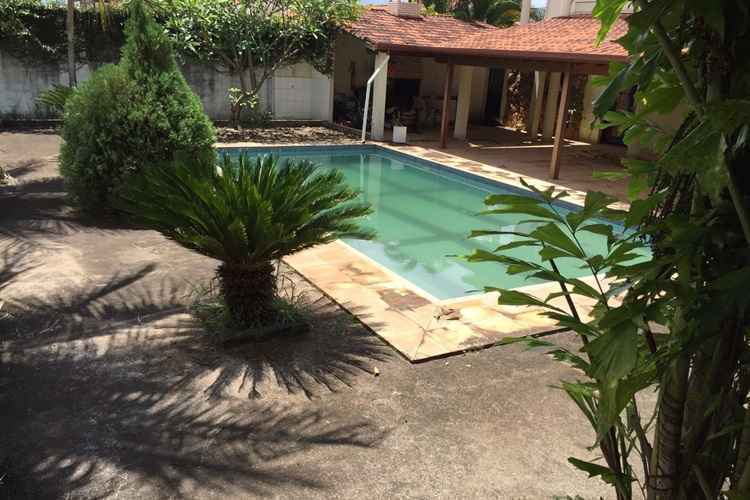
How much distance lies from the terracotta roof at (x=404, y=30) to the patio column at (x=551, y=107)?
8.34ft

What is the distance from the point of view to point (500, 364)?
16.6 feet

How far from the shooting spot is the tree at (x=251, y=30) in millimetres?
17375

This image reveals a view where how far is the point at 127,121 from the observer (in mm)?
→ 8242

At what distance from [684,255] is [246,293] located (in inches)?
174

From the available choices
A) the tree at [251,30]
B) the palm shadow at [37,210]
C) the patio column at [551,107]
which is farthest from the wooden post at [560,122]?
the palm shadow at [37,210]

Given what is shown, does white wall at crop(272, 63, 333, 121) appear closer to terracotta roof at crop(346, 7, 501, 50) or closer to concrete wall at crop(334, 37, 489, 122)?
concrete wall at crop(334, 37, 489, 122)

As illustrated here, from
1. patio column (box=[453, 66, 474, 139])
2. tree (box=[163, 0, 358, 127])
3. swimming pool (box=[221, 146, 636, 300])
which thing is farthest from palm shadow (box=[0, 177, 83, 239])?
patio column (box=[453, 66, 474, 139])

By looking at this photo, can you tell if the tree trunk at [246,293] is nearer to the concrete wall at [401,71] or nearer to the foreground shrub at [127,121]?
the foreground shrub at [127,121]

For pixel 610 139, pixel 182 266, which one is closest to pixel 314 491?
pixel 182 266

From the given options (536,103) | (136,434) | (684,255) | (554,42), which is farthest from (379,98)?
(684,255)

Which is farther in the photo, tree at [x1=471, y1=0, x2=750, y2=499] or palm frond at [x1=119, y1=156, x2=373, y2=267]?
palm frond at [x1=119, y1=156, x2=373, y2=267]

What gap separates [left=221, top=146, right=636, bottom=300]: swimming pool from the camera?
908 centimetres

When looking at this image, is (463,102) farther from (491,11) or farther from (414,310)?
(491,11)

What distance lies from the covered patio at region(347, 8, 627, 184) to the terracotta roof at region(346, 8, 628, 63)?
0.08 ft
